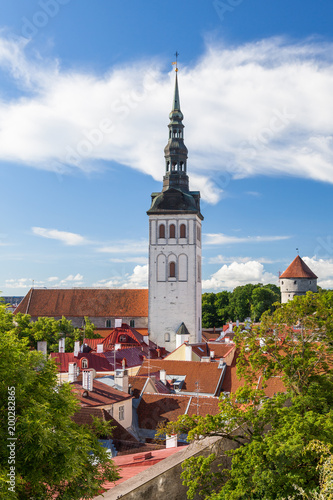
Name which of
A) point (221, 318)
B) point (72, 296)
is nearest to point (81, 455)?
point (72, 296)

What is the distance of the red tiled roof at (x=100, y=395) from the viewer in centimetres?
2486

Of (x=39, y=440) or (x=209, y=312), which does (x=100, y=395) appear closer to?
(x=39, y=440)

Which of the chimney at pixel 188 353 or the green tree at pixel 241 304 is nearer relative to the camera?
the chimney at pixel 188 353

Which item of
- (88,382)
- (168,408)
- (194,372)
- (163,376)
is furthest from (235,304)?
(88,382)

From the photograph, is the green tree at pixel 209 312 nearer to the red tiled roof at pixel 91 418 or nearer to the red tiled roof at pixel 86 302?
the red tiled roof at pixel 86 302

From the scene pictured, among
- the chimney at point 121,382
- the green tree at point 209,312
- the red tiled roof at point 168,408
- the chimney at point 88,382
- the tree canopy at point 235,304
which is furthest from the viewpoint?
the green tree at point 209,312

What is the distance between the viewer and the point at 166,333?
2313 inches

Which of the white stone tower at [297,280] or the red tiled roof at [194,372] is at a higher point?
the white stone tower at [297,280]

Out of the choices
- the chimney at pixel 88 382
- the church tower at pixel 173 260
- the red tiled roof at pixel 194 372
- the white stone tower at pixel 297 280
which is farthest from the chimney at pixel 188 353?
the white stone tower at pixel 297 280

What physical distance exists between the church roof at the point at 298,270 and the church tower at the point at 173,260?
1069 inches

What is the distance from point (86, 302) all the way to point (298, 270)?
3576cm

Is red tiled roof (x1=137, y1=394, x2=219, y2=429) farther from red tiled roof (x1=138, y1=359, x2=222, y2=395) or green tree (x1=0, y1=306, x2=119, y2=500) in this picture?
green tree (x1=0, y1=306, x2=119, y2=500)

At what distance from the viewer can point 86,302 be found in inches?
2638

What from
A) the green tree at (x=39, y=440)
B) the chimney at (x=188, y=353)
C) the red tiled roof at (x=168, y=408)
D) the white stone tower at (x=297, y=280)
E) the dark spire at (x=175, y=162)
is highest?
the dark spire at (x=175, y=162)
